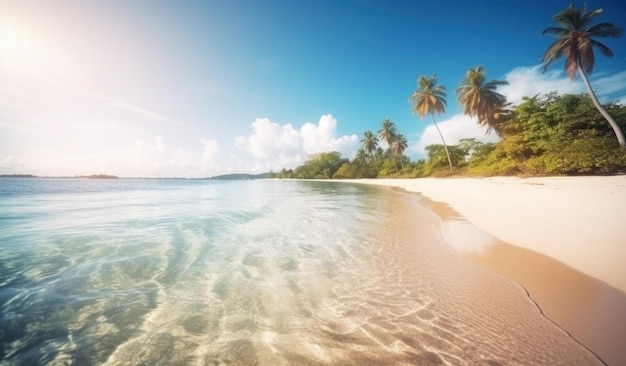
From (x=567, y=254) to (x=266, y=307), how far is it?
19.3 ft

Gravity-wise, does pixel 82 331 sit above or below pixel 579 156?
below

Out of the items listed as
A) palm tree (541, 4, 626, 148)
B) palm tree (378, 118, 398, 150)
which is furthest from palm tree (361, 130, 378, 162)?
palm tree (541, 4, 626, 148)

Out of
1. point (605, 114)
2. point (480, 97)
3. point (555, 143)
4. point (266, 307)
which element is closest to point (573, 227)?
point (266, 307)

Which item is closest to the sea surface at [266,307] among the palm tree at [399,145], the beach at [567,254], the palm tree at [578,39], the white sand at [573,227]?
the beach at [567,254]

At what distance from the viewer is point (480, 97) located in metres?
30.4

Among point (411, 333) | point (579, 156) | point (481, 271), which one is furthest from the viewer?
point (579, 156)

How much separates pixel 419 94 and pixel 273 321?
139 ft

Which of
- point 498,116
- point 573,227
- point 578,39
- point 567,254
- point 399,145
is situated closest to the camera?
point 567,254

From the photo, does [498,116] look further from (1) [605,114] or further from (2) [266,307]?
(2) [266,307]

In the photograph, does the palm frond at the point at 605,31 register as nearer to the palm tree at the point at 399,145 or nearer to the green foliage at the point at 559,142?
the green foliage at the point at 559,142

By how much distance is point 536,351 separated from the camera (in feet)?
7.50

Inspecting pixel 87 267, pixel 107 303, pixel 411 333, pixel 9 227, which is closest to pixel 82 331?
pixel 107 303

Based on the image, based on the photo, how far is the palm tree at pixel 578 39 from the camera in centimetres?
2017

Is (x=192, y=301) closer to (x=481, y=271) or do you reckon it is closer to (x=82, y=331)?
(x=82, y=331)
